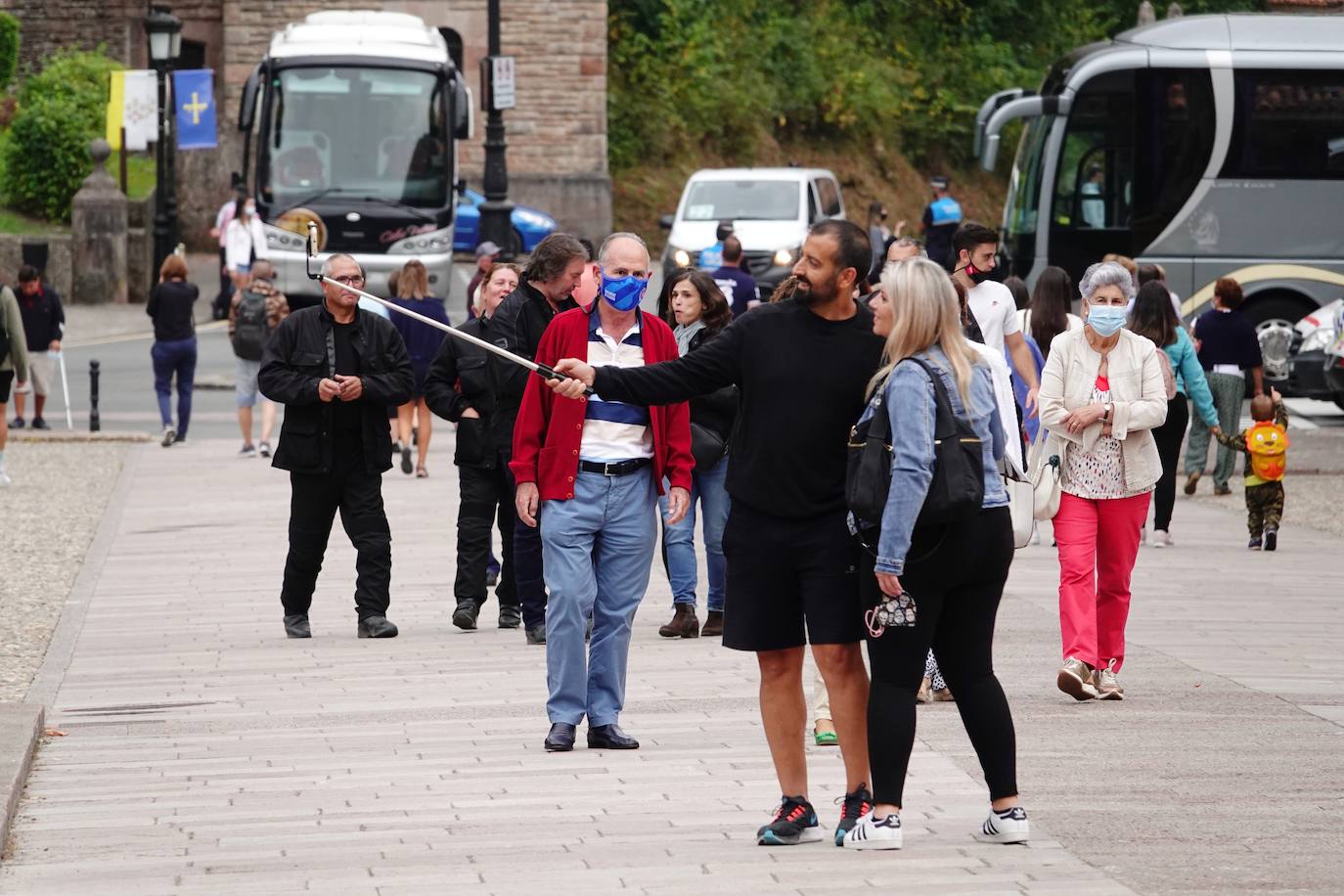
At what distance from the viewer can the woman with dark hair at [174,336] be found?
67.7 feet

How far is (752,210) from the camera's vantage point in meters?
31.2

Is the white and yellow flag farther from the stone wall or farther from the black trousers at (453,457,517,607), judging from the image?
the black trousers at (453,457,517,607)

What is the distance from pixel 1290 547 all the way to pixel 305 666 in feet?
23.1

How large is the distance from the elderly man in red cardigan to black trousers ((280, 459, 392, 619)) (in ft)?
10.4

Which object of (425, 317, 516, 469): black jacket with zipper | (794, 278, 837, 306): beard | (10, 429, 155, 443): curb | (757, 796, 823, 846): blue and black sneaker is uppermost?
(794, 278, 837, 306): beard

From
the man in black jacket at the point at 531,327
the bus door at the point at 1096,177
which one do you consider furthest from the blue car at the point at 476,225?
the man in black jacket at the point at 531,327

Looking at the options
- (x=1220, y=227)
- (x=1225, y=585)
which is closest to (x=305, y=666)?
(x=1225, y=585)

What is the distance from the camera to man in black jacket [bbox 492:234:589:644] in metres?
9.30

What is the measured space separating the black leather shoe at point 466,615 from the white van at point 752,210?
61.2ft

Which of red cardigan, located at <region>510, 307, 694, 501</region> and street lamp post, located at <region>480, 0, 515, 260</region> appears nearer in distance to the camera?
red cardigan, located at <region>510, 307, 694, 501</region>

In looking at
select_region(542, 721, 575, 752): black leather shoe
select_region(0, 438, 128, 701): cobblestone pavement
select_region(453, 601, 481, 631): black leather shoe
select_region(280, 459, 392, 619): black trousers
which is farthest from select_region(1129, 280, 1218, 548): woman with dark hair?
select_region(0, 438, 128, 701): cobblestone pavement

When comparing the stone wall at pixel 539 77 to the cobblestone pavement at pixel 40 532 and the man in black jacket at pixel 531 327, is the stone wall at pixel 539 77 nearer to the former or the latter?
the cobblestone pavement at pixel 40 532

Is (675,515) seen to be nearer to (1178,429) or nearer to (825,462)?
(825,462)

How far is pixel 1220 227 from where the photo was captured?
24953 millimetres
